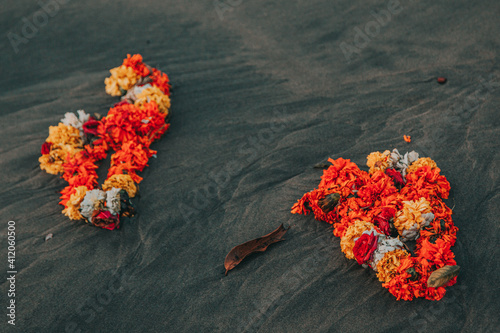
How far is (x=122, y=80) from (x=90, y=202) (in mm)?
1960

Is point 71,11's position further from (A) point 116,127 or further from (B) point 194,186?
(B) point 194,186

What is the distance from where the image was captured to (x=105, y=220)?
365 centimetres

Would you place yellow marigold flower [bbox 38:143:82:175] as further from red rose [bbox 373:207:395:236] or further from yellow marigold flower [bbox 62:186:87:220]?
red rose [bbox 373:207:395:236]

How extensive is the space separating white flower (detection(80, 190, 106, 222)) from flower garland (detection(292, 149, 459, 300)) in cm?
178

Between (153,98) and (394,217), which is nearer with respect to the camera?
(394,217)

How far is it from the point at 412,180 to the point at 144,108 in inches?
113

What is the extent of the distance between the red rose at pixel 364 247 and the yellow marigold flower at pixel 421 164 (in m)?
0.93

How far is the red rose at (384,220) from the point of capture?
321 centimetres

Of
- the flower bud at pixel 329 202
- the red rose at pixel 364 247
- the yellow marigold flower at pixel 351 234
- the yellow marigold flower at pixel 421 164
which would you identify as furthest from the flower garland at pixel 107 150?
the yellow marigold flower at pixel 421 164

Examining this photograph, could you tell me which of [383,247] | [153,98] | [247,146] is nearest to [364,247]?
[383,247]

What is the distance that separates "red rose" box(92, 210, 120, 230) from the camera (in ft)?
11.9

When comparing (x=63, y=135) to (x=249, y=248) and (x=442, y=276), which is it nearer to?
(x=249, y=248)

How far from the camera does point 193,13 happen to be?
686 cm

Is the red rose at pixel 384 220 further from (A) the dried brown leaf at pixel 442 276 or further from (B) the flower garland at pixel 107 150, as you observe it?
(B) the flower garland at pixel 107 150
